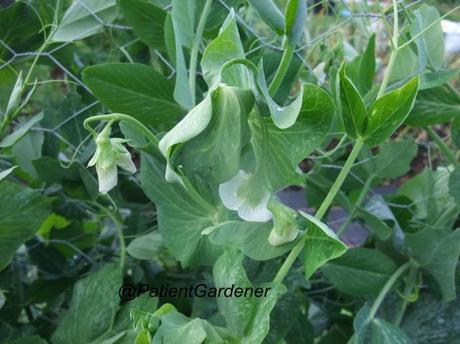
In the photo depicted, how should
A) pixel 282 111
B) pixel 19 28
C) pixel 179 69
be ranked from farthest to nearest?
pixel 19 28
pixel 179 69
pixel 282 111

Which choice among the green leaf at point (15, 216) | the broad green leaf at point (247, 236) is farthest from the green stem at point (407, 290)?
the green leaf at point (15, 216)

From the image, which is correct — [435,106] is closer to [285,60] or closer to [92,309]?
[285,60]

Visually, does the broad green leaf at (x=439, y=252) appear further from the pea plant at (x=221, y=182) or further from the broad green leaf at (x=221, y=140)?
the broad green leaf at (x=221, y=140)

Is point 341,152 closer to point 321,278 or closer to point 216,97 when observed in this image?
point 321,278

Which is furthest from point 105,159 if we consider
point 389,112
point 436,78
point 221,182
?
point 436,78

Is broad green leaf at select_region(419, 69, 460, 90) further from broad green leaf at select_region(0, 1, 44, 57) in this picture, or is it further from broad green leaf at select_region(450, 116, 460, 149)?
broad green leaf at select_region(0, 1, 44, 57)

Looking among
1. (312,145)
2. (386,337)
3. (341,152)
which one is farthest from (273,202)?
(341,152)
